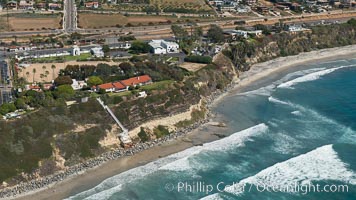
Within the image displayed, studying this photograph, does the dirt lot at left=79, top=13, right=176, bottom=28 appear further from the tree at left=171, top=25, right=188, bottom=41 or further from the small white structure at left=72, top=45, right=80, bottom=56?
the small white structure at left=72, top=45, right=80, bottom=56

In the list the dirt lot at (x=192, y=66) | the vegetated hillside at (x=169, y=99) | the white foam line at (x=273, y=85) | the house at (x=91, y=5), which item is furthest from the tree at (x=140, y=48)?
the house at (x=91, y=5)

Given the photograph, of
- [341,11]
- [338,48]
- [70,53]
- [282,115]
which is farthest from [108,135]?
[341,11]

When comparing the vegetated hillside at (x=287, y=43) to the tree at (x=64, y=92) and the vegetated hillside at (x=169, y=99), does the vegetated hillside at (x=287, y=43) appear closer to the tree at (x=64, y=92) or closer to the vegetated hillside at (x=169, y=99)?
the vegetated hillside at (x=169, y=99)

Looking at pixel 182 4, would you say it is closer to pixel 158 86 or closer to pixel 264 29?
pixel 264 29

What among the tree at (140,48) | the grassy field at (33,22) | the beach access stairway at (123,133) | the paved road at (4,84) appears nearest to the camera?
the beach access stairway at (123,133)

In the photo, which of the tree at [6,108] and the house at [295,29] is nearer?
the tree at [6,108]
